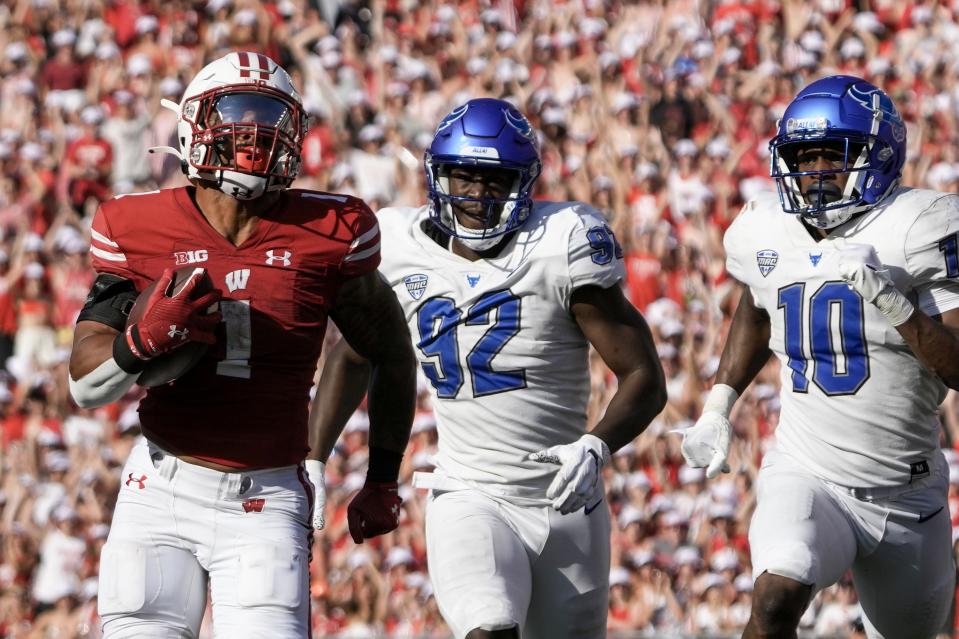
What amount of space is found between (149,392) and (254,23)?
7904 mm

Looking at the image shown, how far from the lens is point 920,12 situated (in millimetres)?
11312

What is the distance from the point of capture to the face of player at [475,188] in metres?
4.93

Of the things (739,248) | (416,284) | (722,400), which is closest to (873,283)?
(739,248)

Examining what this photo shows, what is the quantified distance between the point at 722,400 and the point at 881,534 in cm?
68

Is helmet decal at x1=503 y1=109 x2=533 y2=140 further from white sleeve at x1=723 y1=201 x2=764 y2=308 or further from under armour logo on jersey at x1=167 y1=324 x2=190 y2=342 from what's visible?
under armour logo on jersey at x1=167 y1=324 x2=190 y2=342

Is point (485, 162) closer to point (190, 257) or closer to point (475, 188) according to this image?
point (475, 188)

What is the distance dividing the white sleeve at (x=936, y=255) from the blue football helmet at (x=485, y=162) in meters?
1.19

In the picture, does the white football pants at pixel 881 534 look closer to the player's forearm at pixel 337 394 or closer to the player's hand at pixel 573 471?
the player's hand at pixel 573 471

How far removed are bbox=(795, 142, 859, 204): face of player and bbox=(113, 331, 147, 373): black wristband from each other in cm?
224

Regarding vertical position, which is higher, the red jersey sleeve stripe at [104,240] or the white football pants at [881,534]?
the red jersey sleeve stripe at [104,240]

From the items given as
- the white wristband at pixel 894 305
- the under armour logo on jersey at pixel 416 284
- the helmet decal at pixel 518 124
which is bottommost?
the under armour logo on jersey at pixel 416 284

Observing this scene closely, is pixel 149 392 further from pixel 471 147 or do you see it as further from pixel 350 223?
pixel 471 147

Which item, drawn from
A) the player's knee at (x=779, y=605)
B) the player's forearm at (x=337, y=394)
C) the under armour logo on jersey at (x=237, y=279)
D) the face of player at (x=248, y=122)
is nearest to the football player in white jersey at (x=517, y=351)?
the player's forearm at (x=337, y=394)

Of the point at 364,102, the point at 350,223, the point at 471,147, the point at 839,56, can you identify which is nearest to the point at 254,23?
the point at 364,102
